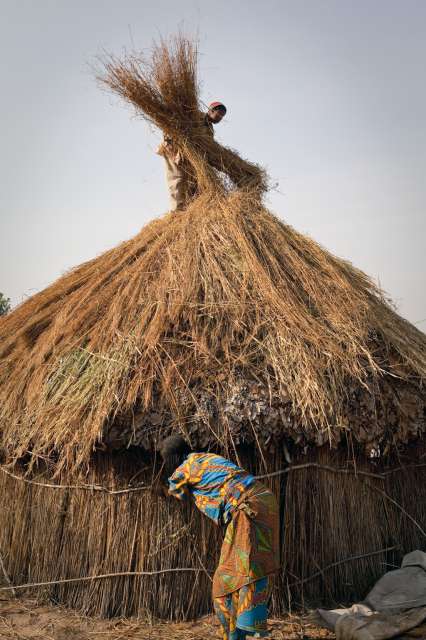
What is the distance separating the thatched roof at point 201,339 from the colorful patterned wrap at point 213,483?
53 cm

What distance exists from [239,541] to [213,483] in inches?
14.1

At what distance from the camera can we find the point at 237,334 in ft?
14.7

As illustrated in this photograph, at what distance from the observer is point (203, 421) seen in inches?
155

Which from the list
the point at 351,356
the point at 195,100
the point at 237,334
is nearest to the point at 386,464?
the point at 351,356

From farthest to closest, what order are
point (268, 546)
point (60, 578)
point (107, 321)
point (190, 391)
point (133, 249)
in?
point (133, 249)
point (107, 321)
point (60, 578)
point (190, 391)
point (268, 546)

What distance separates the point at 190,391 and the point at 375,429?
61.1 inches

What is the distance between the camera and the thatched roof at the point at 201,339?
13.2ft

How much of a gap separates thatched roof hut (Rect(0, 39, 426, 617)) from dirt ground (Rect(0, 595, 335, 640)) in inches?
4.6

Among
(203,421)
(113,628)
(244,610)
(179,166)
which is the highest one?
(179,166)

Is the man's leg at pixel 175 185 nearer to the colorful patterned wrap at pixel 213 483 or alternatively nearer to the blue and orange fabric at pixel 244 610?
the colorful patterned wrap at pixel 213 483

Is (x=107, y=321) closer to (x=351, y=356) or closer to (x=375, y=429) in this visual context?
(x=351, y=356)

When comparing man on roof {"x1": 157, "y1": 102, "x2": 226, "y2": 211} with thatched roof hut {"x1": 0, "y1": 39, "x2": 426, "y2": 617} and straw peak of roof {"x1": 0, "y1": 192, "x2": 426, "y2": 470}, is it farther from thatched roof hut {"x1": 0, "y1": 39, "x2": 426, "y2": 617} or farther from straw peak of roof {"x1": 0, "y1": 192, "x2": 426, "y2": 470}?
thatched roof hut {"x1": 0, "y1": 39, "x2": 426, "y2": 617}

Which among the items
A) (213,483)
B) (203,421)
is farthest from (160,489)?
(213,483)

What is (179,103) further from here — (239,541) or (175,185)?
(239,541)
